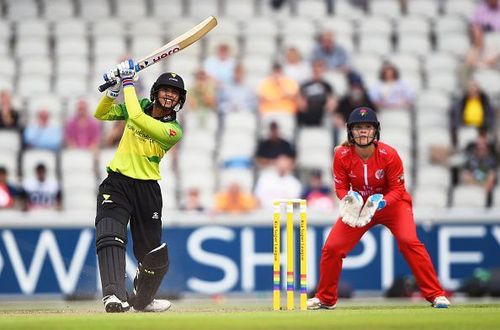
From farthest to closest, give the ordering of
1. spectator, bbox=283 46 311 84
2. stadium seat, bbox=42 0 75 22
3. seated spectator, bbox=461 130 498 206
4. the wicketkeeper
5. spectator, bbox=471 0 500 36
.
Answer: stadium seat, bbox=42 0 75 22 < spectator, bbox=471 0 500 36 < spectator, bbox=283 46 311 84 < seated spectator, bbox=461 130 498 206 < the wicketkeeper

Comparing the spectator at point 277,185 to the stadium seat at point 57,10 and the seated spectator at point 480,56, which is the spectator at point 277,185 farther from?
the stadium seat at point 57,10

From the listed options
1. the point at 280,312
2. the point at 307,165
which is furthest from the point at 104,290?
the point at 307,165

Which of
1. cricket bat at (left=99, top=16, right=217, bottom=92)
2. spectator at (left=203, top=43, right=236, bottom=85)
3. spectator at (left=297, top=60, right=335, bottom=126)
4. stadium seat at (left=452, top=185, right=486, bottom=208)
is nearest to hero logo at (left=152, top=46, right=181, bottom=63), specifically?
cricket bat at (left=99, top=16, right=217, bottom=92)

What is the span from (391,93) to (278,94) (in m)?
1.36

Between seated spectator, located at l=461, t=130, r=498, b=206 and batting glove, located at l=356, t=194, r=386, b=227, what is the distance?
16.4 feet

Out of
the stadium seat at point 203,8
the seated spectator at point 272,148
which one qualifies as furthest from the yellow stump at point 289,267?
the stadium seat at point 203,8

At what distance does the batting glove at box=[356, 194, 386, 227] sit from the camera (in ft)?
32.6

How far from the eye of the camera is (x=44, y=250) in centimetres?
1345

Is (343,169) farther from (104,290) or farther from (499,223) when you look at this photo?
(499,223)

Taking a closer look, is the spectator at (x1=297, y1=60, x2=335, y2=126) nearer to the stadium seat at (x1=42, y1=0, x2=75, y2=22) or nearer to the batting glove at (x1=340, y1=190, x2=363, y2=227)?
the stadium seat at (x1=42, y1=0, x2=75, y2=22)

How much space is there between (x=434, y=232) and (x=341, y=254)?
11.7 ft

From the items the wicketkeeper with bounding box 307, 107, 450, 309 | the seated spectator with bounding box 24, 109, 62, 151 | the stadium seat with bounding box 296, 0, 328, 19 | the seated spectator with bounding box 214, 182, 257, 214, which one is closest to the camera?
the wicketkeeper with bounding box 307, 107, 450, 309

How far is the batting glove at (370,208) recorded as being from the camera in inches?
391

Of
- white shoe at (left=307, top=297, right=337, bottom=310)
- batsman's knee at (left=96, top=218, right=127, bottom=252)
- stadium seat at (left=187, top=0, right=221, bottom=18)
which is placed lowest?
white shoe at (left=307, top=297, right=337, bottom=310)
